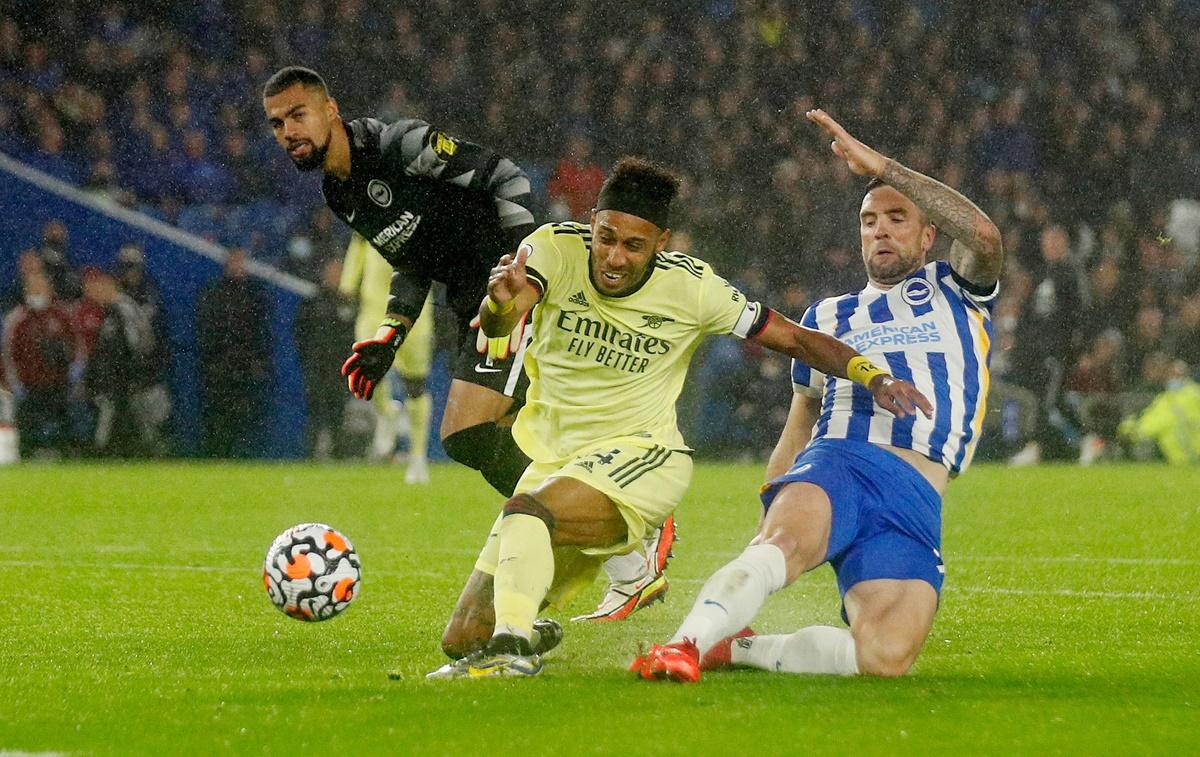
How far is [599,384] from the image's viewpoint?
5090mm

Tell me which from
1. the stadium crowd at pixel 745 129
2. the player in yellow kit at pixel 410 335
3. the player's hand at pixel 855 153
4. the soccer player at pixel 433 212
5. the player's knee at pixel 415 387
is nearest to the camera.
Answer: the player's hand at pixel 855 153

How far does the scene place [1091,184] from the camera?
62.2 ft

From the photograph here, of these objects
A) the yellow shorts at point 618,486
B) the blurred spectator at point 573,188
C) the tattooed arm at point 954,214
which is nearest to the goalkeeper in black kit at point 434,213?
the yellow shorts at point 618,486

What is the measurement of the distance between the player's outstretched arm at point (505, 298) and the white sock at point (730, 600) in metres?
0.94

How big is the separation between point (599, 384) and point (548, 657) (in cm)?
84

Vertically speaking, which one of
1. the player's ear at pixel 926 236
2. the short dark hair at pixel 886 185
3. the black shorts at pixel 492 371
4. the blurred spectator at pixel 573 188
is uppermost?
the blurred spectator at pixel 573 188

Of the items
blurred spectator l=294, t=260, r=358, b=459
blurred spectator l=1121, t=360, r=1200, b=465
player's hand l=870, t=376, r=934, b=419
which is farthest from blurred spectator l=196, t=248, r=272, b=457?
player's hand l=870, t=376, r=934, b=419

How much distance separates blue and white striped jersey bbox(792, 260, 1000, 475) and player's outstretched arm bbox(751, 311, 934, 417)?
0.41 feet

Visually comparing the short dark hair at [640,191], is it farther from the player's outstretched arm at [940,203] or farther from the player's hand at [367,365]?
the player's hand at [367,365]

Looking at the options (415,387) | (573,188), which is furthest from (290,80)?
(573,188)

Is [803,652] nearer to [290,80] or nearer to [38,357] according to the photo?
[290,80]

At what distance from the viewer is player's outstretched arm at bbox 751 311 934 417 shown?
468 centimetres

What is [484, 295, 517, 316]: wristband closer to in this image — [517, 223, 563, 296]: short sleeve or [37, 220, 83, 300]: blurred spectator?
[517, 223, 563, 296]: short sleeve

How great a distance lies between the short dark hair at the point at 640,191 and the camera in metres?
4.82
